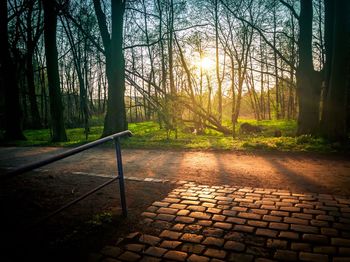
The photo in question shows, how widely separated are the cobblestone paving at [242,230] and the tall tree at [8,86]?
15315mm

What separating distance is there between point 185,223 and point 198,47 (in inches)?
903

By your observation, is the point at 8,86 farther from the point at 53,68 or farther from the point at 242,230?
the point at 242,230

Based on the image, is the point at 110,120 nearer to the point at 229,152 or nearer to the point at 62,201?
the point at 229,152

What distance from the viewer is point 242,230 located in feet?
10.1

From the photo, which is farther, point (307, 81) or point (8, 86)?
point (8, 86)

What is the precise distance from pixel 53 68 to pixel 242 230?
13.6 m

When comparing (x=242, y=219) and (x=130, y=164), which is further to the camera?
(x=130, y=164)

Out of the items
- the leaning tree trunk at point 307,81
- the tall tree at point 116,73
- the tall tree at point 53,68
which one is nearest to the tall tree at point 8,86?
the tall tree at point 53,68

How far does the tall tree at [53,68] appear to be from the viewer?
13.1 m

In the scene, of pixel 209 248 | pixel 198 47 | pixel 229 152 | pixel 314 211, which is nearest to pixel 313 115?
pixel 229 152

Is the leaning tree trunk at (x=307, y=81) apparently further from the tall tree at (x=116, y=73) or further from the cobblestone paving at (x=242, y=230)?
the tall tree at (x=116, y=73)

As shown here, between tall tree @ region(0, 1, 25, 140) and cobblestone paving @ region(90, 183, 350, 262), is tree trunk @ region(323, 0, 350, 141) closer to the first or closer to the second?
cobblestone paving @ region(90, 183, 350, 262)

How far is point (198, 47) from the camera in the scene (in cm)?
2412

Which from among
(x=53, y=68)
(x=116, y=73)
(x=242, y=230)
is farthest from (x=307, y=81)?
(x=53, y=68)
